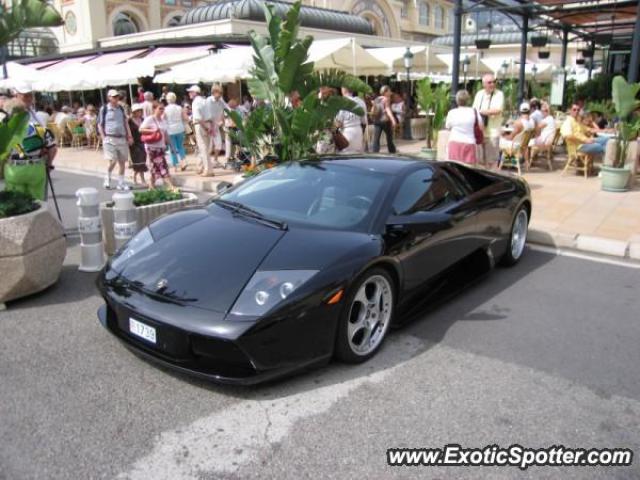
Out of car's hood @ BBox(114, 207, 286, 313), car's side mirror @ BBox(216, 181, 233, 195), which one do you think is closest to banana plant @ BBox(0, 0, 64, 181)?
car's side mirror @ BBox(216, 181, 233, 195)

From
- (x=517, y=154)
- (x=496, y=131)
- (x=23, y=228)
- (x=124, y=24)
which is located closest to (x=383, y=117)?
(x=496, y=131)

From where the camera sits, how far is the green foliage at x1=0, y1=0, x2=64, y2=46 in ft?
17.9

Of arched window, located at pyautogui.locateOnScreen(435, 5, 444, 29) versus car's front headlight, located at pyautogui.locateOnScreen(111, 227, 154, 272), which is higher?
arched window, located at pyautogui.locateOnScreen(435, 5, 444, 29)

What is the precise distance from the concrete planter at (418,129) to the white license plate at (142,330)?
1687 cm

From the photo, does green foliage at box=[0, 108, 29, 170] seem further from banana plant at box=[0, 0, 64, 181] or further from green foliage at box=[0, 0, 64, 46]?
green foliage at box=[0, 0, 64, 46]

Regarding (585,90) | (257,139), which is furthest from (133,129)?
(585,90)

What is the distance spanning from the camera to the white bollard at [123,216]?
19.6 ft

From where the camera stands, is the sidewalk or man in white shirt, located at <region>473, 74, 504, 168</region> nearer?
the sidewalk

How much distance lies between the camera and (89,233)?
5852mm

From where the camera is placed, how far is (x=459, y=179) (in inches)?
208

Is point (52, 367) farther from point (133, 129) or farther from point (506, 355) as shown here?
point (133, 129)

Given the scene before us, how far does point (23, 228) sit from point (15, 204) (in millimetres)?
405

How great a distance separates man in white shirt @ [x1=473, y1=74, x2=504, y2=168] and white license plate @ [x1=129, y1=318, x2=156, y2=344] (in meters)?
7.08

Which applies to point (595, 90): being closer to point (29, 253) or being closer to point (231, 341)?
point (29, 253)
